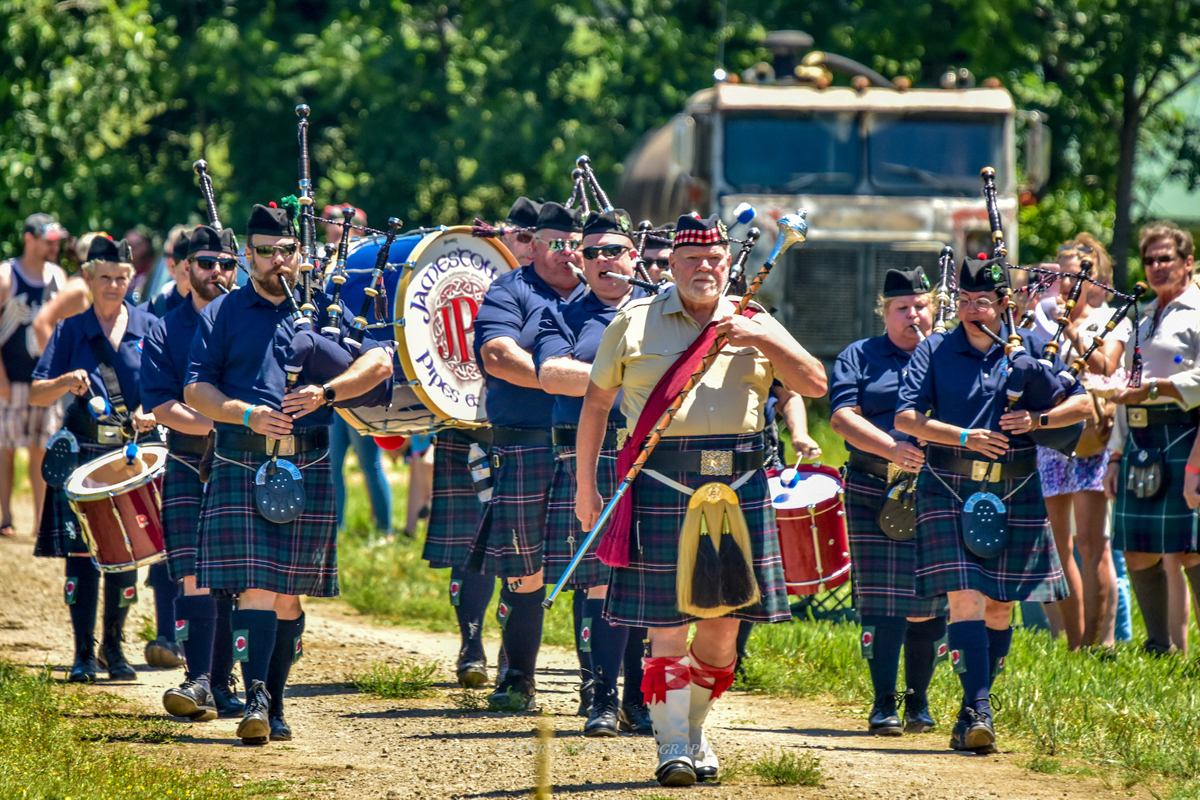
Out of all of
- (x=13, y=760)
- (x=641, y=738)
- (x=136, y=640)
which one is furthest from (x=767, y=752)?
(x=136, y=640)

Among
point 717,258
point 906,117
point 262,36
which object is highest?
point 262,36

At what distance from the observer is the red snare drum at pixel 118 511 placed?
6.65 metres

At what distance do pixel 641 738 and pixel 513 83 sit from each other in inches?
518

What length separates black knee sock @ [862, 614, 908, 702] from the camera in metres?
6.25

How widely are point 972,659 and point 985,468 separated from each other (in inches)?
26.2

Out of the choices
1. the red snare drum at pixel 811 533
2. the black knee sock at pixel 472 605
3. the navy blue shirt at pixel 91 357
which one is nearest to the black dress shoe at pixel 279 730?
the black knee sock at pixel 472 605

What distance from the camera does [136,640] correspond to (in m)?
8.22

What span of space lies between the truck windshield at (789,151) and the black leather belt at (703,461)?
26.7 feet

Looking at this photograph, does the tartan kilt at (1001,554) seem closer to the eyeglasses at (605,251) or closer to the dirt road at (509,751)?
the dirt road at (509,751)

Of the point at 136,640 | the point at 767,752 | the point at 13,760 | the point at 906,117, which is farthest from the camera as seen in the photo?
the point at 906,117

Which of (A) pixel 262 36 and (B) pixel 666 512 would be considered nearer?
(B) pixel 666 512

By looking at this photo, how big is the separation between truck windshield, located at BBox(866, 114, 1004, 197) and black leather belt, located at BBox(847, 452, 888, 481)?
716cm

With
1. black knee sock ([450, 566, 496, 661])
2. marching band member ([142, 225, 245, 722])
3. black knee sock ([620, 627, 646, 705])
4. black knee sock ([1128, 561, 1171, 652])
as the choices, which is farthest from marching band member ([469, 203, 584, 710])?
black knee sock ([1128, 561, 1171, 652])

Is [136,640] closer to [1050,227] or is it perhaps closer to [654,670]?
[654,670]
